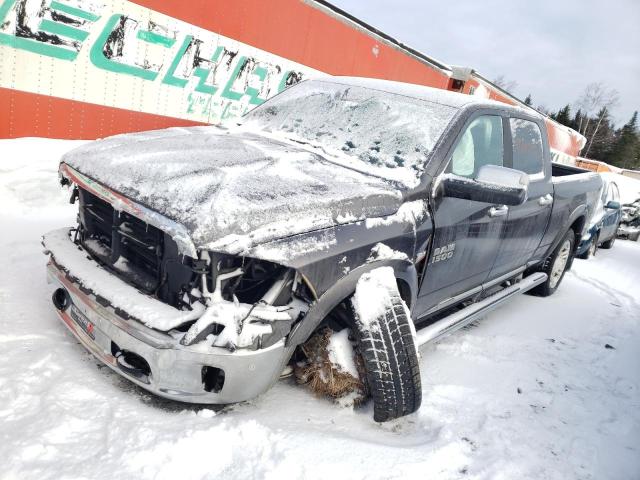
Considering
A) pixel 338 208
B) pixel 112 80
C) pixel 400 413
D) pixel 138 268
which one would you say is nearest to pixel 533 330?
pixel 400 413

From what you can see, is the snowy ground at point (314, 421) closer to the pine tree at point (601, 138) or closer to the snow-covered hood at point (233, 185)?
the snow-covered hood at point (233, 185)

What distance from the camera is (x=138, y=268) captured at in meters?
2.34

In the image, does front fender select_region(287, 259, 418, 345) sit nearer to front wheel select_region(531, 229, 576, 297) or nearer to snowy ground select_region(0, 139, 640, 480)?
snowy ground select_region(0, 139, 640, 480)

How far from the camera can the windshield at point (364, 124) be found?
2.88 metres

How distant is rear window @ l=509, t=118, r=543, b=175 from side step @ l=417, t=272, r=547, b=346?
1085 millimetres

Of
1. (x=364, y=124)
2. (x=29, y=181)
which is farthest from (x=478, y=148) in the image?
(x=29, y=181)

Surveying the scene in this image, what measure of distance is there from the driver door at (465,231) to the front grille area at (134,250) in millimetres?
1464

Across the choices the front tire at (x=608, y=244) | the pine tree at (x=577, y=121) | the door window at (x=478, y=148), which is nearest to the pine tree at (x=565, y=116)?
the pine tree at (x=577, y=121)

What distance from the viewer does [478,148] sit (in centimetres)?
326

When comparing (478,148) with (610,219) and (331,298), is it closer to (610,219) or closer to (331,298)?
(331,298)

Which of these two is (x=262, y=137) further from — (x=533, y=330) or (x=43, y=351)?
(x=533, y=330)

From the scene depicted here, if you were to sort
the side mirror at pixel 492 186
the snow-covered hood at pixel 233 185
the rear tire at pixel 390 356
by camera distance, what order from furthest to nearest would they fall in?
1. the side mirror at pixel 492 186
2. the rear tire at pixel 390 356
3. the snow-covered hood at pixel 233 185

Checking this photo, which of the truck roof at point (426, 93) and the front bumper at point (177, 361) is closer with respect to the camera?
the front bumper at point (177, 361)

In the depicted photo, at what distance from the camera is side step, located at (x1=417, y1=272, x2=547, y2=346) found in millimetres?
3035
